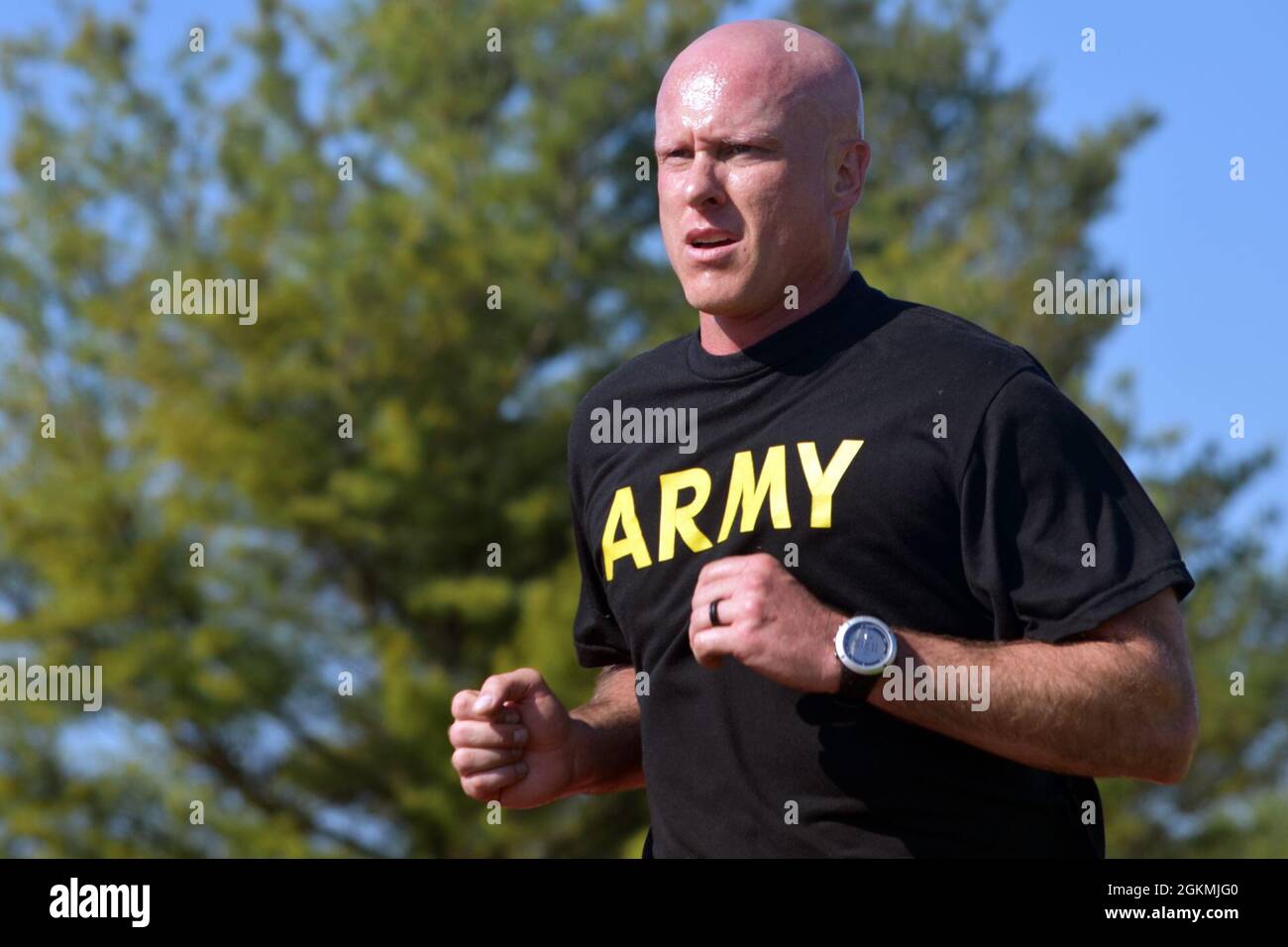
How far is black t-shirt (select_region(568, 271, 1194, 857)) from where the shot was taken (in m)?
2.62

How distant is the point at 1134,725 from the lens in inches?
101

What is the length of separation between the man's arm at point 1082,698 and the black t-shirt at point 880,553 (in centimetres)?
6

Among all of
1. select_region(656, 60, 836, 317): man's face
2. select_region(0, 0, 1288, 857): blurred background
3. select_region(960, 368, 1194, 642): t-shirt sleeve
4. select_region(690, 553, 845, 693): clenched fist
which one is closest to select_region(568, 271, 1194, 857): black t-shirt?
select_region(960, 368, 1194, 642): t-shirt sleeve

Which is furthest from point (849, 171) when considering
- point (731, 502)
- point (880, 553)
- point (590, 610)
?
point (590, 610)

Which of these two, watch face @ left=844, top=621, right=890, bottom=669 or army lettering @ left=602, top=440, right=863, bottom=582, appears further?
army lettering @ left=602, top=440, right=863, bottom=582

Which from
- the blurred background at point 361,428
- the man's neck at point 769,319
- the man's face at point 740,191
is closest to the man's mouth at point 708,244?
the man's face at point 740,191

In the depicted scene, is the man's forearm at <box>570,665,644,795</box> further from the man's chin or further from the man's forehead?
the man's forehead

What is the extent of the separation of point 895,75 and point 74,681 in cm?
1284

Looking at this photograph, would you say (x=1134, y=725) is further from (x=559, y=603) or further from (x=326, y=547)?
(x=326, y=547)

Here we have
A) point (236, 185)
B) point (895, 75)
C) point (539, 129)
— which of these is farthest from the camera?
point (895, 75)

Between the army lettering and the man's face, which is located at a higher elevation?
the man's face

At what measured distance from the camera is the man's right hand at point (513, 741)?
3.03 m

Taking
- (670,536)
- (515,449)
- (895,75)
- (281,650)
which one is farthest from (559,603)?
(670,536)

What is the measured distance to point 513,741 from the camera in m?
3.07
